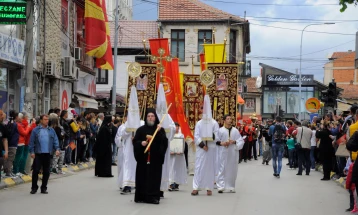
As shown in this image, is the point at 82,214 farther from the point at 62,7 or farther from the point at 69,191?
the point at 62,7

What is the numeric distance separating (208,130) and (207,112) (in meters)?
0.51

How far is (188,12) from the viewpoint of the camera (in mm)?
50375

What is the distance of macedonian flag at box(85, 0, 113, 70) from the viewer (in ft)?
111

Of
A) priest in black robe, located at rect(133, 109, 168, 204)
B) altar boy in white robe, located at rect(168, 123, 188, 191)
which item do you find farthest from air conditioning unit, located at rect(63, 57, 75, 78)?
priest in black robe, located at rect(133, 109, 168, 204)

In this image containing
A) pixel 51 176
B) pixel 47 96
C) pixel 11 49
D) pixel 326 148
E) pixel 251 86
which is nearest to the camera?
pixel 51 176

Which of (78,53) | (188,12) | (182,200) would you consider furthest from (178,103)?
(188,12)

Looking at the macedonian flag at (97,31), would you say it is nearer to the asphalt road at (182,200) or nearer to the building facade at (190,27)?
the building facade at (190,27)

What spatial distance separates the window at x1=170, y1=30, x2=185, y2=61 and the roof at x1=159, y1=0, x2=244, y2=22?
3.76 feet

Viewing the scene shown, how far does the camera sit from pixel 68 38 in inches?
1340

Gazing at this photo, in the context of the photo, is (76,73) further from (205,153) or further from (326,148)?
(205,153)

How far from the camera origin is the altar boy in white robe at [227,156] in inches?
666

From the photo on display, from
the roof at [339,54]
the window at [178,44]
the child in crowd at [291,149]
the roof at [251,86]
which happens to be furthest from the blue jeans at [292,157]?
the roof at [339,54]

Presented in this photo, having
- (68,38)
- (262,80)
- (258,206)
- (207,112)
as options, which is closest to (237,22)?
(68,38)

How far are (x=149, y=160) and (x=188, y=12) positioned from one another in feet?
123
